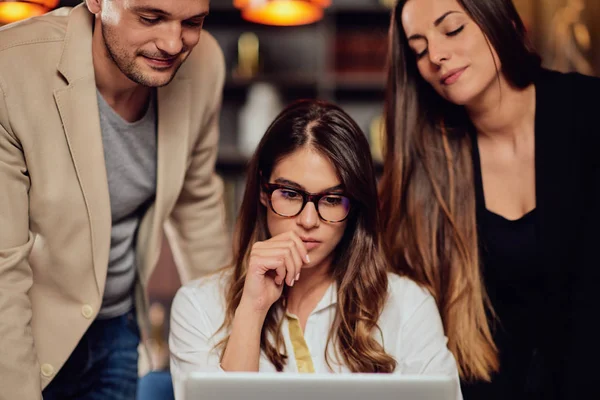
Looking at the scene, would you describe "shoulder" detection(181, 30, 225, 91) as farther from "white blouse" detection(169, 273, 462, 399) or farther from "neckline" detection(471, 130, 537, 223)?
"neckline" detection(471, 130, 537, 223)

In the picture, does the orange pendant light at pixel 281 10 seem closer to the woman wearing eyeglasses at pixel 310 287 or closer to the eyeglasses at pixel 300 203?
the woman wearing eyeglasses at pixel 310 287

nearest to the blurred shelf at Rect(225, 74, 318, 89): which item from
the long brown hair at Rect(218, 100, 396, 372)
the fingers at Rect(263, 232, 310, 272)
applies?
the long brown hair at Rect(218, 100, 396, 372)

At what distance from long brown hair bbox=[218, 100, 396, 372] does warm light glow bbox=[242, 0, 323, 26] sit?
1457 millimetres

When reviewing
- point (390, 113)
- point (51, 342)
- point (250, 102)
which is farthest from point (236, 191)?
point (51, 342)

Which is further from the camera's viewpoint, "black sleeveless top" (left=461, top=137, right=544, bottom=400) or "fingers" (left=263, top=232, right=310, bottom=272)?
"black sleeveless top" (left=461, top=137, right=544, bottom=400)

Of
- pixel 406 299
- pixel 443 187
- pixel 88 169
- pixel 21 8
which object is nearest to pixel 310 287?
pixel 406 299

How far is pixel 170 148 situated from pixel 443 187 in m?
0.76

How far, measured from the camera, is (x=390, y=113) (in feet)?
6.80

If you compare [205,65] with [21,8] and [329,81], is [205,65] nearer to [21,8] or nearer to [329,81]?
[21,8]

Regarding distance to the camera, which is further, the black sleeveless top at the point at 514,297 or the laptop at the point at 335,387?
the black sleeveless top at the point at 514,297

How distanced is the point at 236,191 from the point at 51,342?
2765mm

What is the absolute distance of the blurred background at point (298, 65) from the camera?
173 inches

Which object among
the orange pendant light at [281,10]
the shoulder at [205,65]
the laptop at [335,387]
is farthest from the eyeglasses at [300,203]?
the orange pendant light at [281,10]

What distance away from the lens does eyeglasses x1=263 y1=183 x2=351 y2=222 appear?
5.53ft
